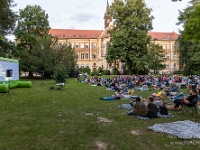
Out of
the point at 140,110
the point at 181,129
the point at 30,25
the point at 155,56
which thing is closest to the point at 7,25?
the point at 30,25

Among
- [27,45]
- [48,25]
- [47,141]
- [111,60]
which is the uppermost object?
[48,25]

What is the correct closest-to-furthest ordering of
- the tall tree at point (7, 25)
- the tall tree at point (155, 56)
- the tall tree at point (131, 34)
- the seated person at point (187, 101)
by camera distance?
the seated person at point (187, 101) < the tall tree at point (7, 25) < the tall tree at point (131, 34) < the tall tree at point (155, 56)

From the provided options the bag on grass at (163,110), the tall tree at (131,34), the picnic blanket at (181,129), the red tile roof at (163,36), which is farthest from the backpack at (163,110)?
the red tile roof at (163,36)

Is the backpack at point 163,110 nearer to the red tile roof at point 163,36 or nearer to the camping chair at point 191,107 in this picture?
the camping chair at point 191,107

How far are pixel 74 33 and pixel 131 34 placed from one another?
39932 mm

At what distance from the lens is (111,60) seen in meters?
41.4

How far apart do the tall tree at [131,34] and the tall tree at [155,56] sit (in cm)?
172

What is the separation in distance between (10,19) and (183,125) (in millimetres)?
28463

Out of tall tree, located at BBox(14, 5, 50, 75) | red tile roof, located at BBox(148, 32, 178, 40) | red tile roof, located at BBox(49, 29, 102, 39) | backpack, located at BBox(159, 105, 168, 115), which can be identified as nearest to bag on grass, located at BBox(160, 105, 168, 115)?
backpack, located at BBox(159, 105, 168, 115)

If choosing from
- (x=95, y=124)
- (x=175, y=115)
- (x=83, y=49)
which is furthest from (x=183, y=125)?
(x=83, y=49)

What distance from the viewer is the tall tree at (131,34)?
129 ft

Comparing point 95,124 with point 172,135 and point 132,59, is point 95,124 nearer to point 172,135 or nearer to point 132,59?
point 172,135

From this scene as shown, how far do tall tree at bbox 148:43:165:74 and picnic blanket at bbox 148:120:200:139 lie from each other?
112 feet

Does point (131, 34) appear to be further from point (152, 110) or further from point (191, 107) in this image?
point (152, 110)
